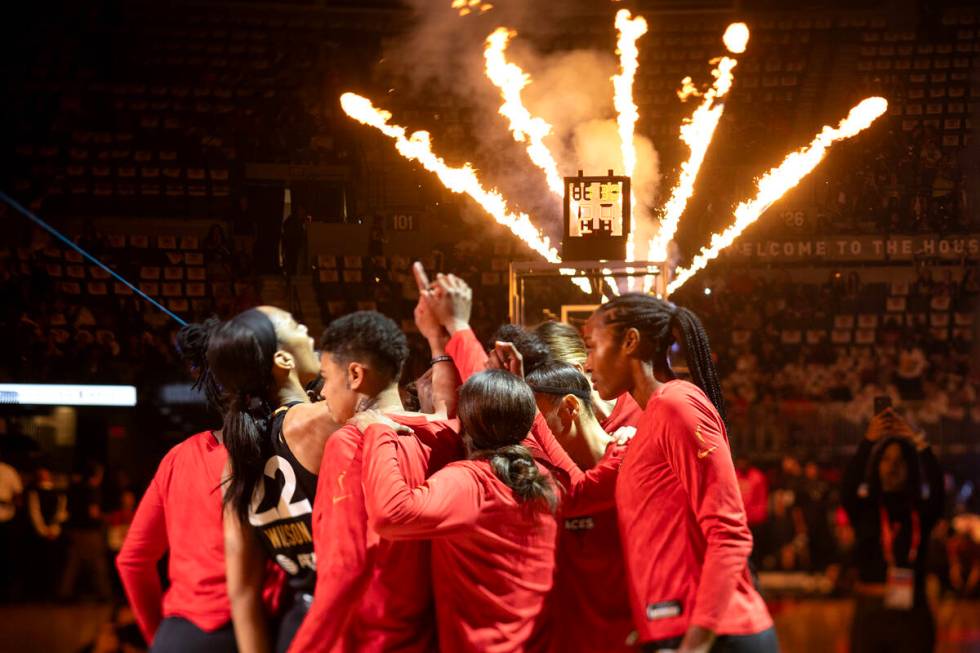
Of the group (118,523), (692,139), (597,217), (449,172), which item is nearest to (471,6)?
(449,172)

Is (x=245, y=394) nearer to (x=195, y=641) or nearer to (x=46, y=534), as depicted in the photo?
(x=195, y=641)

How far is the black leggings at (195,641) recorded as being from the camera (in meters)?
2.45

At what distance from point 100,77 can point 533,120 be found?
424 cm

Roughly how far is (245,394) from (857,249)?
8445 mm

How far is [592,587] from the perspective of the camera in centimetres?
248

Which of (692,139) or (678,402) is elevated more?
(692,139)

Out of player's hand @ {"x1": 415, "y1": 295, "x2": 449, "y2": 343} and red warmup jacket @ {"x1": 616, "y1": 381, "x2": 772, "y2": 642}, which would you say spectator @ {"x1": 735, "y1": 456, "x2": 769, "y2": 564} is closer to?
player's hand @ {"x1": 415, "y1": 295, "x2": 449, "y2": 343}

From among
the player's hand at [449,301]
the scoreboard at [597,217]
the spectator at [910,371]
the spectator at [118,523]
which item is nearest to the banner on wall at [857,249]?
the spectator at [910,371]

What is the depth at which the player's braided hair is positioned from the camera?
7.67 feet

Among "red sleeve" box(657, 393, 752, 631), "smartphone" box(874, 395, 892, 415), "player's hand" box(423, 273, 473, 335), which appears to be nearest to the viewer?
"red sleeve" box(657, 393, 752, 631)

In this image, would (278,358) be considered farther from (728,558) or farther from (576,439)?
(728,558)

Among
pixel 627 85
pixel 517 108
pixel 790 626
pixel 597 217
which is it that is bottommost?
pixel 790 626

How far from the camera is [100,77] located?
9.59m

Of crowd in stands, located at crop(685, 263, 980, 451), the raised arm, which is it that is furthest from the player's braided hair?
crowd in stands, located at crop(685, 263, 980, 451)
